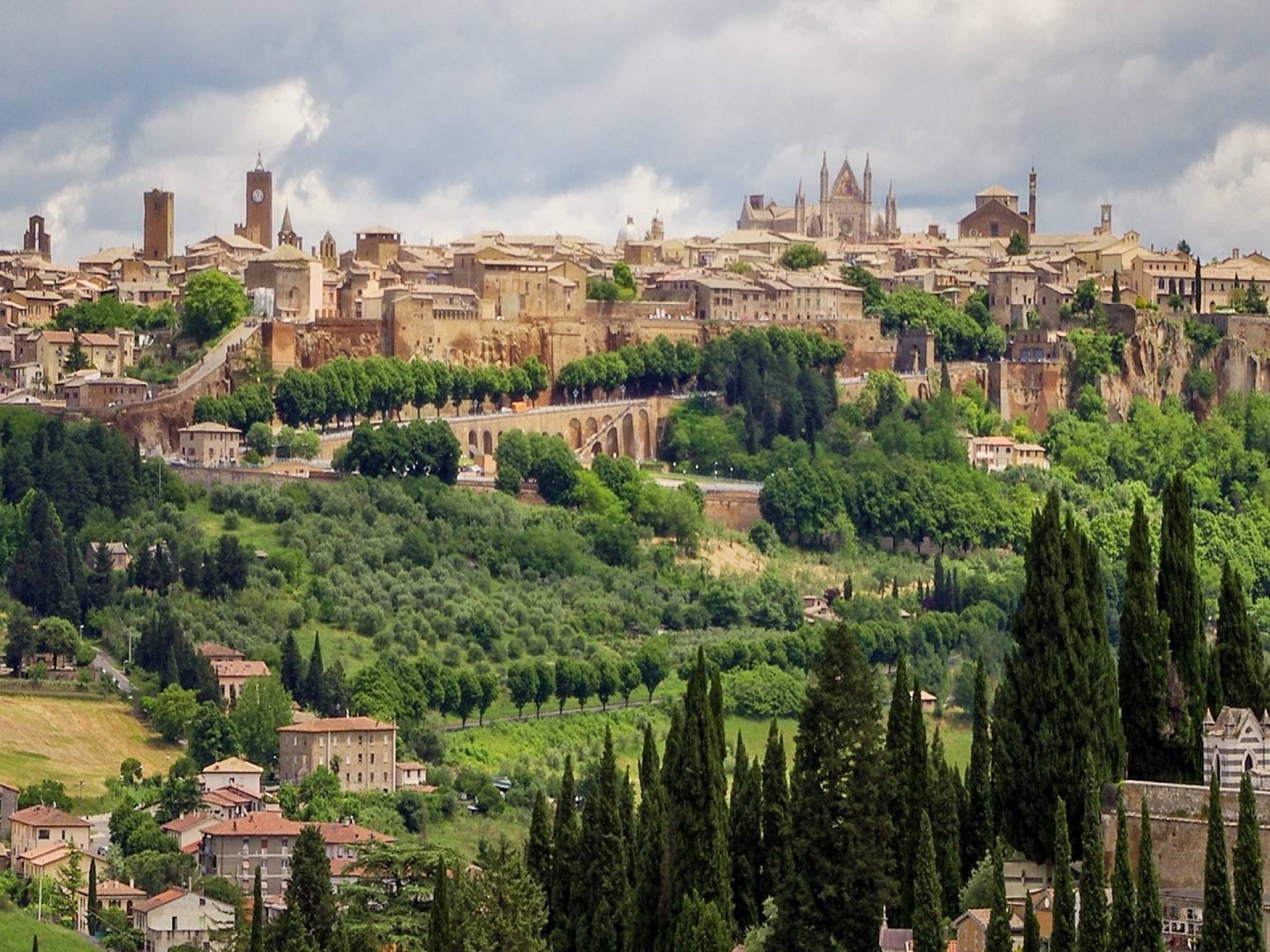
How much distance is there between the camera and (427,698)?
8588 centimetres

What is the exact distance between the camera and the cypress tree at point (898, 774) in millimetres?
47594

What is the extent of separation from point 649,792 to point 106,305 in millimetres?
64089

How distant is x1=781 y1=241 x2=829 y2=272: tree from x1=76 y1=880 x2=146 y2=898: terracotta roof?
58.8m

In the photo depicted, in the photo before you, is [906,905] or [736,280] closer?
[906,905]

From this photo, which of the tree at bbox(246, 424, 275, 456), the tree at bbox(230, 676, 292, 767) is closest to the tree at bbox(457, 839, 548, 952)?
the tree at bbox(230, 676, 292, 767)

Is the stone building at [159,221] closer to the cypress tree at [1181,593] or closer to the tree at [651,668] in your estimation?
the tree at [651,668]

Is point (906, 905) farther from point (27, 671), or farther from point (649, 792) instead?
point (27, 671)

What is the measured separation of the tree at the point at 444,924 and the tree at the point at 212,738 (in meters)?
30.9

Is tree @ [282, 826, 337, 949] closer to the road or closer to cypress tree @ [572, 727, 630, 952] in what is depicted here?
cypress tree @ [572, 727, 630, 952]

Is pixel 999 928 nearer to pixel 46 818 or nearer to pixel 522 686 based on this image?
pixel 46 818

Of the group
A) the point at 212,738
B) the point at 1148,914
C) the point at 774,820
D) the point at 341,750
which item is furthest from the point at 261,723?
the point at 1148,914

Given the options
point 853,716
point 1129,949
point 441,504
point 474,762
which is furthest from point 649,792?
point 441,504

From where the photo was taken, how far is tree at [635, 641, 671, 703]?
89312 mm

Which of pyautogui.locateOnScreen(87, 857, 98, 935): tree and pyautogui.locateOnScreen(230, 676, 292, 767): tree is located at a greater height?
pyautogui.locateOnScreen(230, 676, 292, 767): tree
